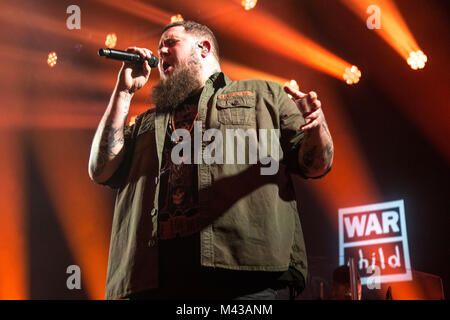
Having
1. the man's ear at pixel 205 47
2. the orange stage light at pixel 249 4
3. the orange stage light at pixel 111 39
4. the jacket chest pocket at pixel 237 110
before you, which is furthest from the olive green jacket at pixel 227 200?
the orange stage light at pixel 111 39

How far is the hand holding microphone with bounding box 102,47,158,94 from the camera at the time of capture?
77.3 inches

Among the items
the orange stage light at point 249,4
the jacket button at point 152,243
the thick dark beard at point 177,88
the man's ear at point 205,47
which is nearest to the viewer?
the jacket button at point 152,243

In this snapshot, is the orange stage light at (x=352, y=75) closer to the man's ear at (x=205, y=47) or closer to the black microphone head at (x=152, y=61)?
the man's ear at (x=205, y=47)

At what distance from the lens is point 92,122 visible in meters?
6.23

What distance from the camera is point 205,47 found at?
220 centimetres

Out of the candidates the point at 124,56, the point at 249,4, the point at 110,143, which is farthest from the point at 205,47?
the point at 249,4

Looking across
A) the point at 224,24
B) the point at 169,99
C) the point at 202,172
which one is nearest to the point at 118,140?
the point at 169,99

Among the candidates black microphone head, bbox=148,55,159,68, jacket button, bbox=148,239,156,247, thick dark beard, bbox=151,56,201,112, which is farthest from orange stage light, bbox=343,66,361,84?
jacket button, bbox=148,239,156,247

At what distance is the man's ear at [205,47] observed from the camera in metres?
2.18

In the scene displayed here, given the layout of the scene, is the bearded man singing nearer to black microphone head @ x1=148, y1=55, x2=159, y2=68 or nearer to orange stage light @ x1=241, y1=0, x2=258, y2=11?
black microphone head @ x1=148, y1=55, x2=159, y2=68

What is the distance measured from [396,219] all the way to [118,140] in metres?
3.70

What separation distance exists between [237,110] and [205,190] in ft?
1.15

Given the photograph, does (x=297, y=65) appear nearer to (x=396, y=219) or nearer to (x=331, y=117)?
(x=331, y=117)

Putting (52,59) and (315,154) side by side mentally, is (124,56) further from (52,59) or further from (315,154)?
(52,59)
